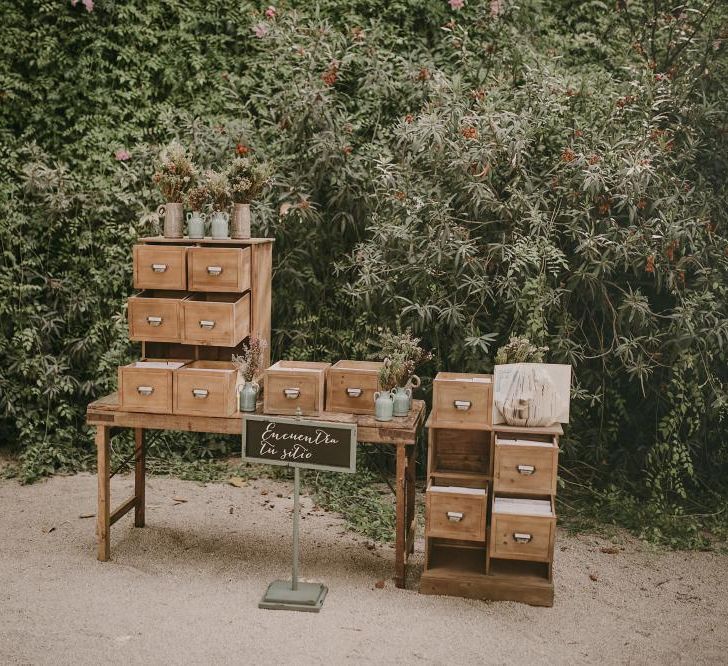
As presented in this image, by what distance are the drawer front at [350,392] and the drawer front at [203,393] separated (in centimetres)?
53

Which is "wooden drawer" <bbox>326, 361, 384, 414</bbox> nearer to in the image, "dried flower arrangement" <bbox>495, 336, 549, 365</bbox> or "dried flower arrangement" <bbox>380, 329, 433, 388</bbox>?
"dried flower arrangement" <bbox>380, 329, 433, 388</bbox>

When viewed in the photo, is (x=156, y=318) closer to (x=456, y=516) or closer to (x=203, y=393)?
(x=203, y=393)

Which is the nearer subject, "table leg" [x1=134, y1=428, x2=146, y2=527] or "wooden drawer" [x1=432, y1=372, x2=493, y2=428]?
"wooden drawer" [x1=432, y1=372, x2=493, y2=428]

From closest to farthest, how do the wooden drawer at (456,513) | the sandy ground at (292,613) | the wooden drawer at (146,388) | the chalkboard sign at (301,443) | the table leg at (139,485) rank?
the sandy ground at (292,613) → the chalkboard sign at (301,443) → the wooden drawer at (456,513) → the wooden drawer at (146,388) → the table leg at (139,485)

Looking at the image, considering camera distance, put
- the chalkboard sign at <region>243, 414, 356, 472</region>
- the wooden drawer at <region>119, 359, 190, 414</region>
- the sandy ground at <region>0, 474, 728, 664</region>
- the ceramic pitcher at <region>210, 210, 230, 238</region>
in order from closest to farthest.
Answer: the sandy ground at <region>0, 474, 728, 664</region> < the chalkboard sign at <region>243, 414, 356, 472</region> < the wooden drawer at <region>119, 359, 190, 414</region> < the ceramic pitcher at <region>210, 210, 230, 238</region>

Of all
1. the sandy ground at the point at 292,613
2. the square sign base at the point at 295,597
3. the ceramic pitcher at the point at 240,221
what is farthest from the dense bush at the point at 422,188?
the square sign base at the point at 295,597

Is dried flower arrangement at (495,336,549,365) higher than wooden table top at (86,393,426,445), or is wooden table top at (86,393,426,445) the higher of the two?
dried flower arrangement at (495,336,549,365)

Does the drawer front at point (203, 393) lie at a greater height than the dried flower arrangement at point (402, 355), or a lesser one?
lesser

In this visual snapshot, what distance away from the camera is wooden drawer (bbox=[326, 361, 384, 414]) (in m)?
4.54

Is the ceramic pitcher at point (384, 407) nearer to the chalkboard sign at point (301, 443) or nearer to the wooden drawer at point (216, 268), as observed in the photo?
the chalkboard sign at point (301, 443)

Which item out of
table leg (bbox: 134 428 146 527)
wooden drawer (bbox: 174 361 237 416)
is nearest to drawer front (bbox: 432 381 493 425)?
wooden drawer (bbox: 174 361 237 416)

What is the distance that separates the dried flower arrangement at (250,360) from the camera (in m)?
4.62

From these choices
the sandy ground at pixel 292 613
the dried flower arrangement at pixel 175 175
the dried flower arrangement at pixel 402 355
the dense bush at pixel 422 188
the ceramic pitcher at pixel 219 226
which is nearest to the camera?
the sandy ground at pixel 292 613

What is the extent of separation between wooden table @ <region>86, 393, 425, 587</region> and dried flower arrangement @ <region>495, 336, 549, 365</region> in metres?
0.56
